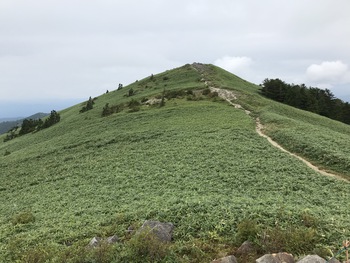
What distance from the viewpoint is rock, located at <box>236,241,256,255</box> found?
406 inches

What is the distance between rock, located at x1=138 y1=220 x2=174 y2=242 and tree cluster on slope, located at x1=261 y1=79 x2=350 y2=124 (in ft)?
189

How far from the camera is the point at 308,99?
65188 mm

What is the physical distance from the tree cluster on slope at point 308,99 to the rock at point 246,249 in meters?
58.3

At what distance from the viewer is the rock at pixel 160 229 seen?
11.7 meters

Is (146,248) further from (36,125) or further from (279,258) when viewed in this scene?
(36,125)

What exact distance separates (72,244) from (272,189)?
11.7m

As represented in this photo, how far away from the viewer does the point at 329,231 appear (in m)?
11.1

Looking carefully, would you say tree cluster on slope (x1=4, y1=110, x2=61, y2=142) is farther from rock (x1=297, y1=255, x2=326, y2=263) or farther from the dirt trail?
rock (x1=297, y1=255, x2=326, y2=263)

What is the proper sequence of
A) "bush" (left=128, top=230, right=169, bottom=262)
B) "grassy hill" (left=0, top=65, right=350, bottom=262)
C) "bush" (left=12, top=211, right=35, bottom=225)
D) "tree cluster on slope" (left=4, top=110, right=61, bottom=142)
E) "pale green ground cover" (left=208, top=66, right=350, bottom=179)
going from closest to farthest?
"bush" (left=128, top=230, right=169, bottom=262)
"grassy hill" (left=0, top=65, right=350, bottom=262)
"bush" (left=12, top=211, right=35, bottom=225)
"pale green ground cover" (left=208, top=66, right=350, bottom=179)
"tree cluster on slope" (left=4, top=110, right=61, bottom=142)

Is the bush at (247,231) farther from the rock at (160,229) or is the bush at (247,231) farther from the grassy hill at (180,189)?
the rock at (160,229)

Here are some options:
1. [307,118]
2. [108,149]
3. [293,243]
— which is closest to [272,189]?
[293,243]

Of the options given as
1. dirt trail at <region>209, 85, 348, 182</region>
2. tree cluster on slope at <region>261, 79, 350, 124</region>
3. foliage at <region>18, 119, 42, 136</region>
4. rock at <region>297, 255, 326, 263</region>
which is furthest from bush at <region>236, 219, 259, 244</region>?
foliage at <region>18, 119, 42, 136</region>

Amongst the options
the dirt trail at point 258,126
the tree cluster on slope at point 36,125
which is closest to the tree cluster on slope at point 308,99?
the dirt trail at point 258,126

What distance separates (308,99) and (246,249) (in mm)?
61249
